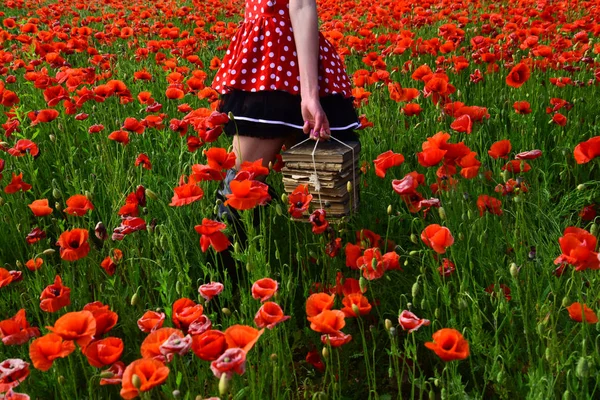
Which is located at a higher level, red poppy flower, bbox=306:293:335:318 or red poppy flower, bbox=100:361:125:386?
red poppy flower, bbox=306:293:335:318

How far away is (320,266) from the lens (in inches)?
91.3

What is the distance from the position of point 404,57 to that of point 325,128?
9.61 ft

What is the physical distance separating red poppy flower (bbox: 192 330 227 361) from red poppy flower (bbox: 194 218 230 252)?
0.48 m

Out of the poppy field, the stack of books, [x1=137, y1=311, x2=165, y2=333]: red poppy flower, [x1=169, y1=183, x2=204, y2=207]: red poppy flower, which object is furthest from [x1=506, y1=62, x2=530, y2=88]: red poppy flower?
[x1=137, y1=311, x2=165, y2=333]: red poppy flower

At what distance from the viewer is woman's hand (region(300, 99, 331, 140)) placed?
2059 mm

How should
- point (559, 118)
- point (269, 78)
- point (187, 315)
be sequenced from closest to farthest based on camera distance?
point (187, 315) < point (269, 78) < point (559, 118)

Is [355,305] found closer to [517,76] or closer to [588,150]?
[588,150]

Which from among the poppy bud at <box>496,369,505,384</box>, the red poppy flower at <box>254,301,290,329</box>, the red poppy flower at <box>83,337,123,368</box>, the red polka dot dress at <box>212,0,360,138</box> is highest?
the red polka dot dress at <box>212,0,360,138</box>

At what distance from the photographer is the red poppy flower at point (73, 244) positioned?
1721 millimetres

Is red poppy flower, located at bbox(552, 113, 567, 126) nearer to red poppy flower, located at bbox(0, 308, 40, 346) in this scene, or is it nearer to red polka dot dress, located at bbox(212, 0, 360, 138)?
red polka dot dress, located at bbox(212, 0, 360, 138)

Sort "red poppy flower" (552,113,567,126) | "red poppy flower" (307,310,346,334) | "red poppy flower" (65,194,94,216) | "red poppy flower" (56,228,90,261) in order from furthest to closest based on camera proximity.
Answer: "red poppy flower" (552,113,567,126) → "red poppy flower" (65,194,94,216) → "red poppy flower" (56,228,90,261) → "red poppy flower" (307,310,346,334)

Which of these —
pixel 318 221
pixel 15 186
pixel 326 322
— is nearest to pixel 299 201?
pixel 318 221

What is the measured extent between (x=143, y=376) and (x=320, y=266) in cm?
121

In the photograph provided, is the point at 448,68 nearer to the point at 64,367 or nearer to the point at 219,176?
the point at 219,176
